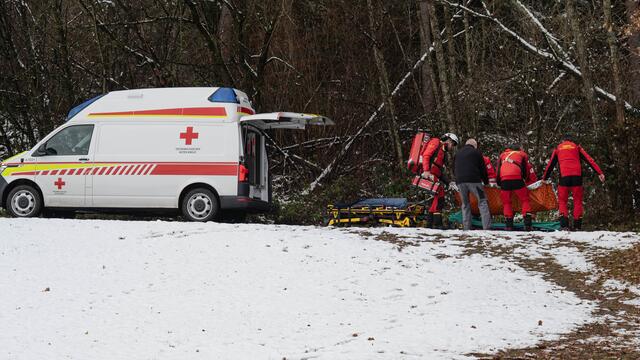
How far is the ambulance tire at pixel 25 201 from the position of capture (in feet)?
56.1

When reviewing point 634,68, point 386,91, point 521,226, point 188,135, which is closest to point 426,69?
point 386,91

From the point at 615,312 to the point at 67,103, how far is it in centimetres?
1868

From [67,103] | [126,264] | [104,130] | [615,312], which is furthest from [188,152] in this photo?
[67,103]

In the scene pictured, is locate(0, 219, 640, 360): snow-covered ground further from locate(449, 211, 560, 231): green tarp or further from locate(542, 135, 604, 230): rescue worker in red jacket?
locate(449, 211, 560, 231): green tarp

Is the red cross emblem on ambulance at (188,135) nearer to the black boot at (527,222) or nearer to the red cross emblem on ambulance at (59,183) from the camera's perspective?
the red cross emblem on ambulance at (59,183)

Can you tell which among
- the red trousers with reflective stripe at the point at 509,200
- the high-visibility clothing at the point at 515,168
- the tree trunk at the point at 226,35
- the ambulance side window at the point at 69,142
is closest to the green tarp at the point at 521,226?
the red trousers with reflective stripe at the point at 509,200

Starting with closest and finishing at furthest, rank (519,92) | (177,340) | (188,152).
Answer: (177,340)
(188,152)
(519,92)

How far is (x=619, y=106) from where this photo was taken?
60.5 ft

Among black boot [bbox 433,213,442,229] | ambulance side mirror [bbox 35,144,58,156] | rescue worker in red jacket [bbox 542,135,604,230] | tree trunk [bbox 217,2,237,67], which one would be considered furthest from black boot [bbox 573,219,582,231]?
tree trunk [bbox 217,2,237,67]

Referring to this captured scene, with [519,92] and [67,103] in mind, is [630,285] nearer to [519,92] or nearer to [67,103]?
[519,92]

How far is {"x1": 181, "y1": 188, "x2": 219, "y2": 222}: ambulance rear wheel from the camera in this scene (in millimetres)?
16547

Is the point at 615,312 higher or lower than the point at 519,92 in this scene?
lower

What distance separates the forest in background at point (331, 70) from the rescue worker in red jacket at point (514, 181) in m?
5.33

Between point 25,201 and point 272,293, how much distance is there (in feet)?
25.1
